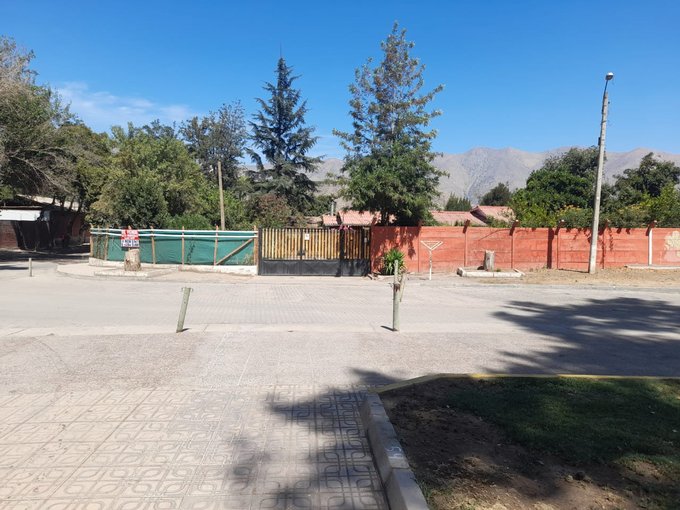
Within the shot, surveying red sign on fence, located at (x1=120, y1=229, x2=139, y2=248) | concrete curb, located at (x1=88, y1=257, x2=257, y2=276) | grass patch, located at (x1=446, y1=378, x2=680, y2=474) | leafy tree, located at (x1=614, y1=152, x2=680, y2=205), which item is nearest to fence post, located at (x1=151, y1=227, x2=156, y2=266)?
concrete curb, located at (x1=88, y1=257, x2=257, y2=276)

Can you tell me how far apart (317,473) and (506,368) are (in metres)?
3.89

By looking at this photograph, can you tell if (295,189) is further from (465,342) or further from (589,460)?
(589,460)

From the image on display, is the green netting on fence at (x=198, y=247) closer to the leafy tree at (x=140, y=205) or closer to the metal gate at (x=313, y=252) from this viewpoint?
the metal gate at (x=313, y=252)

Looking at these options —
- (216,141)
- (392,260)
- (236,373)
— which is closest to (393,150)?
(392,260)

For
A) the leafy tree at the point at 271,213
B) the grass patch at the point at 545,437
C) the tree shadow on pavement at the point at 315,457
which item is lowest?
the tree shadow on pavement at the point at 315,457

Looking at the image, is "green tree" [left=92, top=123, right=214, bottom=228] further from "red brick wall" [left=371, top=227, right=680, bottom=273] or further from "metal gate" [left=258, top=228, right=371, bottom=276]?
"red brick wall" [left=371, top=227, right=680, bottom=273]

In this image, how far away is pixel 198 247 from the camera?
22.8m

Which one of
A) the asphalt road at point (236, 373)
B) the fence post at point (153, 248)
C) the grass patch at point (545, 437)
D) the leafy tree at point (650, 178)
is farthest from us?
the leafy tree at point (650, 178)

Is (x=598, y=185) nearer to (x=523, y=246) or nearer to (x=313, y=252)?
(x=523, y=246)

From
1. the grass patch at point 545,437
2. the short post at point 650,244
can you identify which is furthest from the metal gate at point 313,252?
the grass patch at point 545,437

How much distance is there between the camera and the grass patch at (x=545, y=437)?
11.1 ft

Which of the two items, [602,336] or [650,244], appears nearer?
[602,336]

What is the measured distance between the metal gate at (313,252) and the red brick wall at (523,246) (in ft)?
2.39

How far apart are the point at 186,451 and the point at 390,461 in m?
1.79
